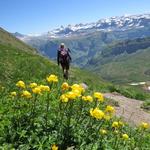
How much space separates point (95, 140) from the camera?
10125 millimetres

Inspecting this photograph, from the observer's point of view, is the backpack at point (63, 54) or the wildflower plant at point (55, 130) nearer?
the wildflower plant at point (55, 130)

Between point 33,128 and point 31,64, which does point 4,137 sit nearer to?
point 33,128

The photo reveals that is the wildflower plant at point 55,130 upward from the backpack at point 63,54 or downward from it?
downward

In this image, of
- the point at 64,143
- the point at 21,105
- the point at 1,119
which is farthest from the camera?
the point at 21,105

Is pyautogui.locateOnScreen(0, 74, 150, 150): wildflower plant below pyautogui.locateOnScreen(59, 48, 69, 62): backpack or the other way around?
below

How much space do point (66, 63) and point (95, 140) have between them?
20.7m

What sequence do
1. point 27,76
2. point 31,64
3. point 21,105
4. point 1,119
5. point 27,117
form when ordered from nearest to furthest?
point 27,117, point 1,119, point 21,105, point 27,76, point 31,64

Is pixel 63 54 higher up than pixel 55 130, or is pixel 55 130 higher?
pixel 63 54

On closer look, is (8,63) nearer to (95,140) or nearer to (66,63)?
(66,63)

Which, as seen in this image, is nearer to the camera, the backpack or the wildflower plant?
the wildflower plant

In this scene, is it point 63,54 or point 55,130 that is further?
point 63,54

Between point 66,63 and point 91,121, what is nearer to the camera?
point 91,121

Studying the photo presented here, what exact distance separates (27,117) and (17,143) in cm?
105

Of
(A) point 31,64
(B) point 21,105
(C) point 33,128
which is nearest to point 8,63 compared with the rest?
(A) point 31,64
